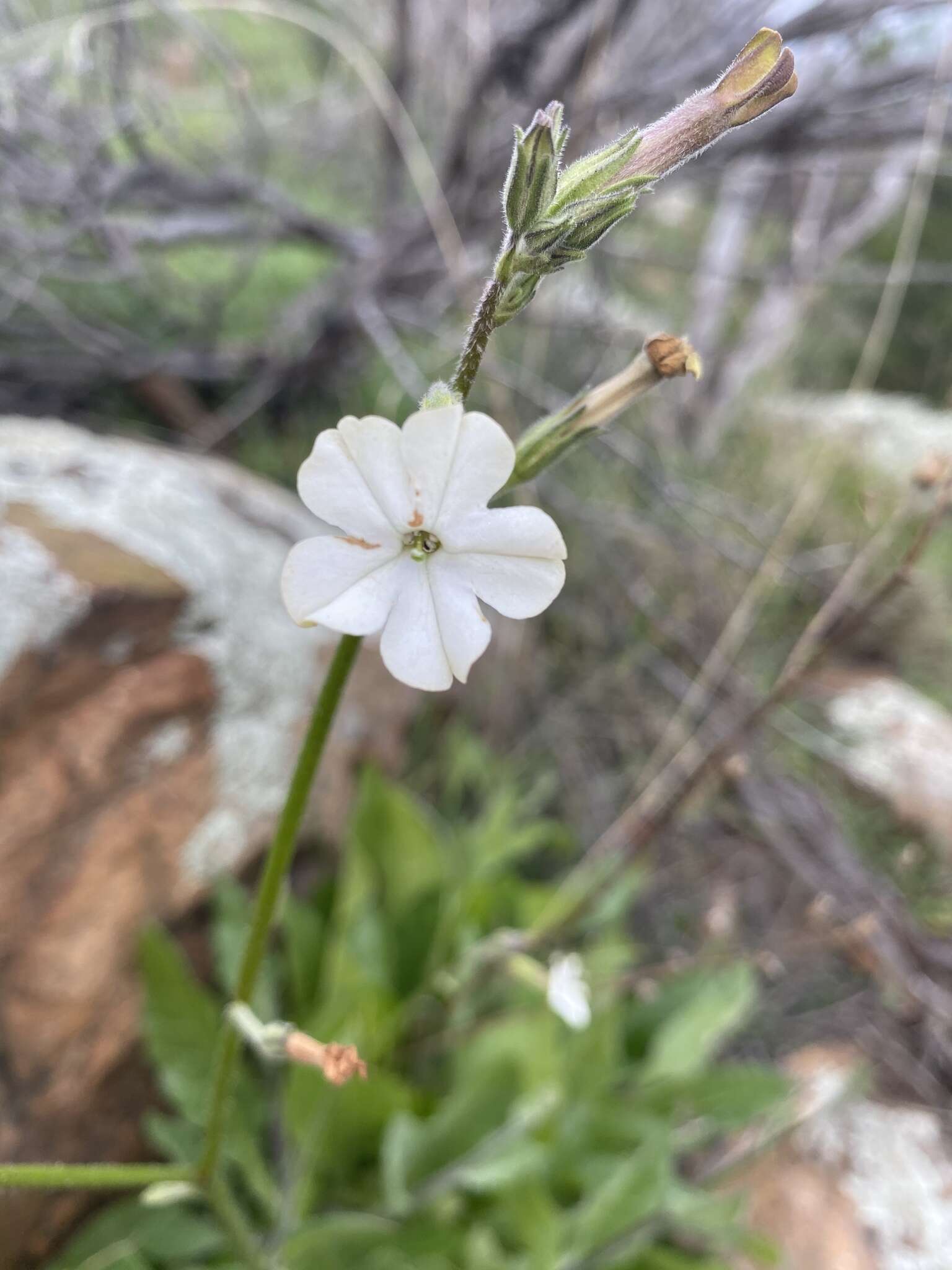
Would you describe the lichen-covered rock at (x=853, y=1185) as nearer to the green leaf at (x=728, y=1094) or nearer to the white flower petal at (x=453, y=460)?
the green leaf at (x=728, y=1094)

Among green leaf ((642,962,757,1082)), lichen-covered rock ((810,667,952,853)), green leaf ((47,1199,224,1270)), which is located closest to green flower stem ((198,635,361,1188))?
green leaf ((47,1199,224,1270))

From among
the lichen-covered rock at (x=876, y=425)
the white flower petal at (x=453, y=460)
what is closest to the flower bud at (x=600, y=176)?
the white flower petal at (x=453, y=460)

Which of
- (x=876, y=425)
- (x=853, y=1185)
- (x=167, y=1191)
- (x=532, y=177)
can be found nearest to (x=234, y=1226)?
(x=167, y=1191)

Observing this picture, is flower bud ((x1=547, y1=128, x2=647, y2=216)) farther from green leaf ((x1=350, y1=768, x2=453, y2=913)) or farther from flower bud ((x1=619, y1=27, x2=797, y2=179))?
green leaf ((x1=350, y1=768, x2=453, y2=913))

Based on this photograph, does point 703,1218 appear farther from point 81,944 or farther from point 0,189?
point 0,189

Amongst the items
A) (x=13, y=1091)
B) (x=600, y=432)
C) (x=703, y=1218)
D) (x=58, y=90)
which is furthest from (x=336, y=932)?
(x=58, y=90)

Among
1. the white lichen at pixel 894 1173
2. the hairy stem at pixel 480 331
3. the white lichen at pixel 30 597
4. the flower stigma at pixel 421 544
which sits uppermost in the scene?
the hairy stem at pixel 480 331

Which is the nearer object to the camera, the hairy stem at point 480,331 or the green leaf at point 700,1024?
the hairy stem at point 480,331
